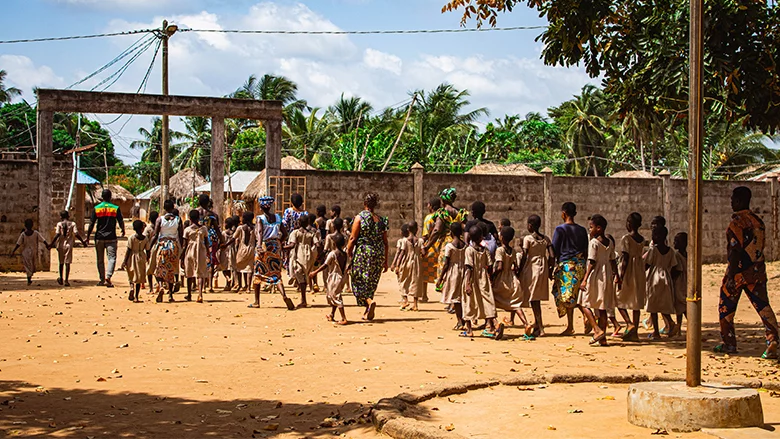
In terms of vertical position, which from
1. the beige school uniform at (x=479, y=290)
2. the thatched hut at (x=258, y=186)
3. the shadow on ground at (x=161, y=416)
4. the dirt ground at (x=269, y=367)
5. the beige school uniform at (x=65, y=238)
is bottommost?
the shadow on ground at (x=161, y=416)

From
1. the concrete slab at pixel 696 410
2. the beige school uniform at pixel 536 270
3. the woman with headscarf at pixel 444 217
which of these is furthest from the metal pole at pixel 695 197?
the woman with headscarf at pixel 444 217

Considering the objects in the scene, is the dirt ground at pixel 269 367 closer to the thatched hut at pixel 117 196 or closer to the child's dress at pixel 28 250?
the child's dress at pixel 28 250

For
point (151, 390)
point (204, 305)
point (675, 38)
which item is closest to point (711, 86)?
point (675, 38)

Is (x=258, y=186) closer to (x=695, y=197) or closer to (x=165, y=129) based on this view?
(x=165, y=129)

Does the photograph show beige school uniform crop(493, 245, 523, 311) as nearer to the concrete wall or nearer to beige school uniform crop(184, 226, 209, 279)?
beige school uniform crop(184, 226, 209, 279)

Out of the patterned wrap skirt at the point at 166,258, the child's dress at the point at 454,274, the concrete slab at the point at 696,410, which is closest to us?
the concrete slab at the point at 696,410

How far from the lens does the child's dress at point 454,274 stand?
434 inches

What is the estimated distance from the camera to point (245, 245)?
15453mm

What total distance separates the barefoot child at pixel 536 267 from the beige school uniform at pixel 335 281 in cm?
245

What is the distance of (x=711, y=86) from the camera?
10375 mm

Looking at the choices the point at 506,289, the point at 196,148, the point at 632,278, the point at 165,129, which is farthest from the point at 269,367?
the point at 196,148

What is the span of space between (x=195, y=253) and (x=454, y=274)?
5.23m

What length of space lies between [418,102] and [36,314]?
38.0 m

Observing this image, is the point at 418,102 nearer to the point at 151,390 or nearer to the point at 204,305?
the point at 204,305
